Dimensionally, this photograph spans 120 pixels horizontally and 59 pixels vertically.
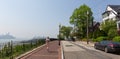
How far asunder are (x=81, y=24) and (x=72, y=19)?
4.24 m

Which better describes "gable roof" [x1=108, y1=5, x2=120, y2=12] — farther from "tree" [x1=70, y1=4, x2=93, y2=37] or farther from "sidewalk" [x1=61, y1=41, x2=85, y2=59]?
"sidewalk" [x1=61, y1=41, x2=85, y2=59]

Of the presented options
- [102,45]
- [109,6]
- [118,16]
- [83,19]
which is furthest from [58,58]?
[83,19]

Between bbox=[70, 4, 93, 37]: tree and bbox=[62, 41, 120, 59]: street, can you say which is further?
bbox=[70, 4, 93, 37]: tree

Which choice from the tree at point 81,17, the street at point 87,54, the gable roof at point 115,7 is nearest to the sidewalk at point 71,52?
the street at point 87,54

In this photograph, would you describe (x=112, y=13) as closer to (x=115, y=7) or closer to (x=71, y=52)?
(x=115, y=7)

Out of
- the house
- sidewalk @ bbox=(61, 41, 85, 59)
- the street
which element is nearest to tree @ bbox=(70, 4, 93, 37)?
the house

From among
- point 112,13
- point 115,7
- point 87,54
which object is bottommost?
point 87,54

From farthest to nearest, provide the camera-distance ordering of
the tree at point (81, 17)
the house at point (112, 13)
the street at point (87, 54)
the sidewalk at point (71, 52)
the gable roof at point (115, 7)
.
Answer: the tree at point (81, 17)
the gable roof at point (115, 7)
the house at point (112, 13)
the sidewalk at point (71, 52)
the street at point (87, 54)

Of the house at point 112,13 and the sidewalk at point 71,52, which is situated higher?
the house at point 112,13

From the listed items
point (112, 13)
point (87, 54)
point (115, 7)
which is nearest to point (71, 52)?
point (87, 54)

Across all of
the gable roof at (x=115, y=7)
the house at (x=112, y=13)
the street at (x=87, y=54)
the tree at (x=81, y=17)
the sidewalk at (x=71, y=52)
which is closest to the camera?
the street at (x=87, y=54)

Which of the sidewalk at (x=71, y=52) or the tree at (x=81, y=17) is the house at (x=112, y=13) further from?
the sidewalk at (x=71, y=52)

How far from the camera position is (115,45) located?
26125 mm

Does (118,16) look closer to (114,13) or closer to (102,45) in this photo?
(114,13)
